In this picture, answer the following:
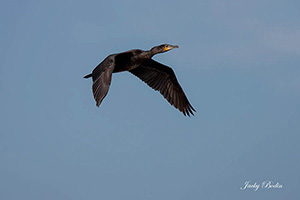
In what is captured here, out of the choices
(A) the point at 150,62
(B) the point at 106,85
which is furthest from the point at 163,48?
(B) the point at 106,85

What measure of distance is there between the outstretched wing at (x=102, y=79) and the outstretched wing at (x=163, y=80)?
3764 millimetres

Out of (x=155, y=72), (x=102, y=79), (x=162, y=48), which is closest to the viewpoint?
(x=102, y=79)

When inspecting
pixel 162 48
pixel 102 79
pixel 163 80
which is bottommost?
pixel 102 79

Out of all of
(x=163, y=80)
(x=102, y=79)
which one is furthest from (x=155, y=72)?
(x=102, y=79)

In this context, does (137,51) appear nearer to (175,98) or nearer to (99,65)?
(99,65)

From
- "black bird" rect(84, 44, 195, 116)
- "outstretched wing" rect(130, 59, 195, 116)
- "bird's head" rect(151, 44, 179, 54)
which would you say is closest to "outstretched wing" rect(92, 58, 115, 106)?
"black bird" rect(84, 44, 195, 116)

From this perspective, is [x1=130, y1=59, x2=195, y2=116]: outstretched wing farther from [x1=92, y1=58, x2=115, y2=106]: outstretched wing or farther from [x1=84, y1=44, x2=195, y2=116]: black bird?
[x1=92, y1=58, x2=115, y2=106]: outstretched wing

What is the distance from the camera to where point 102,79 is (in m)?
13.5

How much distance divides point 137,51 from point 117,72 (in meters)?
0.85

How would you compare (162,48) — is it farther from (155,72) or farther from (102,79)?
(102,79)

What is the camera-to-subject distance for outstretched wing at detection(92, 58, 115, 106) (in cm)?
1295

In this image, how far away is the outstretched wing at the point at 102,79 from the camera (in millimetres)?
12947

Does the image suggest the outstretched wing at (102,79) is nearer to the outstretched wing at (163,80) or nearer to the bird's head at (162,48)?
the bird's head at (162,48)

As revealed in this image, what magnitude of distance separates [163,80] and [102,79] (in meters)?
4.88
